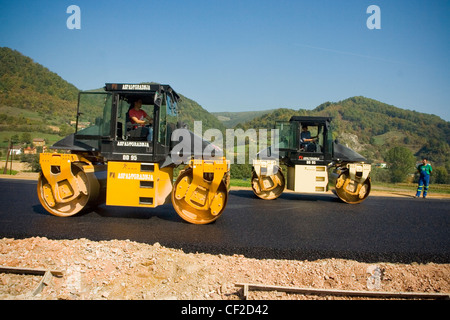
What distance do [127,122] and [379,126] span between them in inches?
3498

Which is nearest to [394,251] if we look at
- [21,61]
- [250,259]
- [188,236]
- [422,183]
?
[250,259]

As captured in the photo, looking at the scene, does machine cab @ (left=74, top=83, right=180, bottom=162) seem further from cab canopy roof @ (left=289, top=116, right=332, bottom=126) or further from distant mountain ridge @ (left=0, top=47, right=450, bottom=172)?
distant mountain ridge @ (left=0, top=47, right=450, bottom=172)

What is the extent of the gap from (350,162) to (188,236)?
6.67 metres

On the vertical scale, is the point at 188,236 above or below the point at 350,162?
below

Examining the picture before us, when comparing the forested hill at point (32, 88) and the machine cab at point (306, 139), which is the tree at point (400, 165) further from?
the forested hill at point (32, 88)

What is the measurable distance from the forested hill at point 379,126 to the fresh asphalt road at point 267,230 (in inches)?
2132

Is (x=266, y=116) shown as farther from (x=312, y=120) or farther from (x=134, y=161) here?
(x=134, y=161)

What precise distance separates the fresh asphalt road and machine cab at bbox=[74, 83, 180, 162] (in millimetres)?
1394

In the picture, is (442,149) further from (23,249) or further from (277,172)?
(23,249)

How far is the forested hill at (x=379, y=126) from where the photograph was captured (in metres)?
65.6

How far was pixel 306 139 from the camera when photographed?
32.5 ft

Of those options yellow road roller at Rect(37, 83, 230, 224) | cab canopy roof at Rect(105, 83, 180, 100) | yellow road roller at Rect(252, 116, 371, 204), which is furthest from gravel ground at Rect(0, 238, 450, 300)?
yellow road roller at Rect(252, 116, 371, 204)

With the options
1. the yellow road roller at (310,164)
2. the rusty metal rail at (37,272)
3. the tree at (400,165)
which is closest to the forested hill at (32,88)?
the tree at (400,165)

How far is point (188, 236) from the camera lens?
5.38 metres
